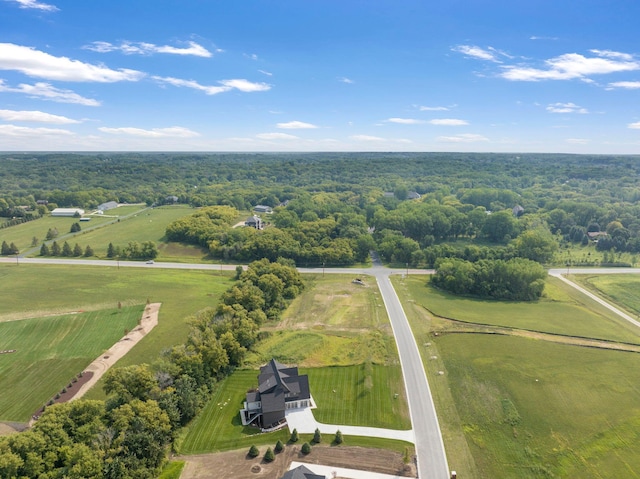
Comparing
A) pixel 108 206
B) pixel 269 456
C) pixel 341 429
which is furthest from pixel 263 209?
pixel 269 456

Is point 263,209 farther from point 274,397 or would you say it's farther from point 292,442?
point 292,442

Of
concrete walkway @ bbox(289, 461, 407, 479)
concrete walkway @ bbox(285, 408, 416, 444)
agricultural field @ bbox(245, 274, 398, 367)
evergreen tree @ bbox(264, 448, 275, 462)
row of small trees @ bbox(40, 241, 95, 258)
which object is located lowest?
concrete walkway @ bbox(289, 461, 407, 479)

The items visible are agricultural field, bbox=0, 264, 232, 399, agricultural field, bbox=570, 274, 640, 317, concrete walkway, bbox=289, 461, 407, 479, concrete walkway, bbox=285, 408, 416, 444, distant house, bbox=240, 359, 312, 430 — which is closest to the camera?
concrete walkway, bbox=289, 461, 407, 479

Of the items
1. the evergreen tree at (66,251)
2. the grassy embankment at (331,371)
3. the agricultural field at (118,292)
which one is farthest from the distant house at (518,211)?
the evergreen tree at (66,251)

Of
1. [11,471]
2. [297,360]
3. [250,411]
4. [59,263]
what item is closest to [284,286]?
[297,360]

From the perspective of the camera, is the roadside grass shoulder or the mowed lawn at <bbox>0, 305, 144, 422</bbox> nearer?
the mowed lawn at <bbox>0, 305, 144, 422</bbox>

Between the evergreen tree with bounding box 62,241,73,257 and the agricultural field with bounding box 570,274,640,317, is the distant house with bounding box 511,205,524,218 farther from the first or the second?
the evergreen tree with bounding box 62,241,73,257

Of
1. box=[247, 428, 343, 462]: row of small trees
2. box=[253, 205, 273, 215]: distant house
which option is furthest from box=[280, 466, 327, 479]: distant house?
box=[253, 205, 273, 215]: distant house

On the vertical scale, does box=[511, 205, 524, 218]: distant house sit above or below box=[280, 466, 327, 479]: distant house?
above
